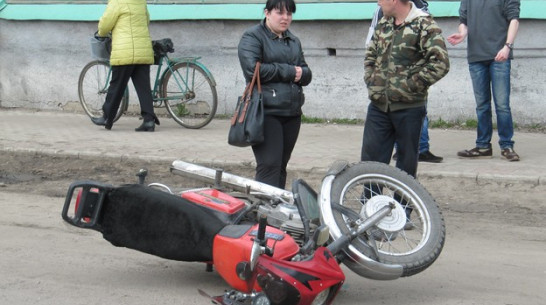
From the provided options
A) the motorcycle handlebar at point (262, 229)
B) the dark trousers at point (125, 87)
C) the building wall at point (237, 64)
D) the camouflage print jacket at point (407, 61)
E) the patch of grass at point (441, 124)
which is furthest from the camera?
the patch of grass at point (441, 124)

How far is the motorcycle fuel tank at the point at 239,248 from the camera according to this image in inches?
200

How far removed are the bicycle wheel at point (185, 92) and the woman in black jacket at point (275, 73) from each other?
4.77 metres

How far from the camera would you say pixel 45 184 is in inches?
364

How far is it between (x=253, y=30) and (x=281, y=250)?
2241 mm

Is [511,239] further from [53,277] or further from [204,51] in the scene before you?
[204,51]

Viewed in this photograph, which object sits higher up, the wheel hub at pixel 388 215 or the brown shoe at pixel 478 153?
the wheel hub at pixel 388 215

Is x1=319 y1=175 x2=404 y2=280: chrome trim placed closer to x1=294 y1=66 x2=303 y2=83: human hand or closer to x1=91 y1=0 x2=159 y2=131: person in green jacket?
x1=294 y1=66 x2=303 y2=83: human hand

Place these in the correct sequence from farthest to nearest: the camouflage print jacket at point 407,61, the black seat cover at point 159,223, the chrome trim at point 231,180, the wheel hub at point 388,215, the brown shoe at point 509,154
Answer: the brown shoe at point 509,154, the camouflage print jacket at point 407,61, the chrome trim at point 231,180, the wheel hub at point 388,215, the black seat cover at point 159,223

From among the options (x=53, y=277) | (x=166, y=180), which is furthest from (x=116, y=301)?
(x=166, y=180)

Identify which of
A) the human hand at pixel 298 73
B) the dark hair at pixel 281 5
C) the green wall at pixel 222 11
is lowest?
the human hand at pixel 298 73

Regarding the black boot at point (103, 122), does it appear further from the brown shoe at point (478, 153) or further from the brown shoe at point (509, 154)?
the brown shoe at point (509, 154)

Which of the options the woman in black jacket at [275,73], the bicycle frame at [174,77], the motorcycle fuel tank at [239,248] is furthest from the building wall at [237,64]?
the motorcycle fuel tank at [239,248]

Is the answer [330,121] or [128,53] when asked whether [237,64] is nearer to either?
[330,121]

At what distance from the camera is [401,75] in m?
6.74
